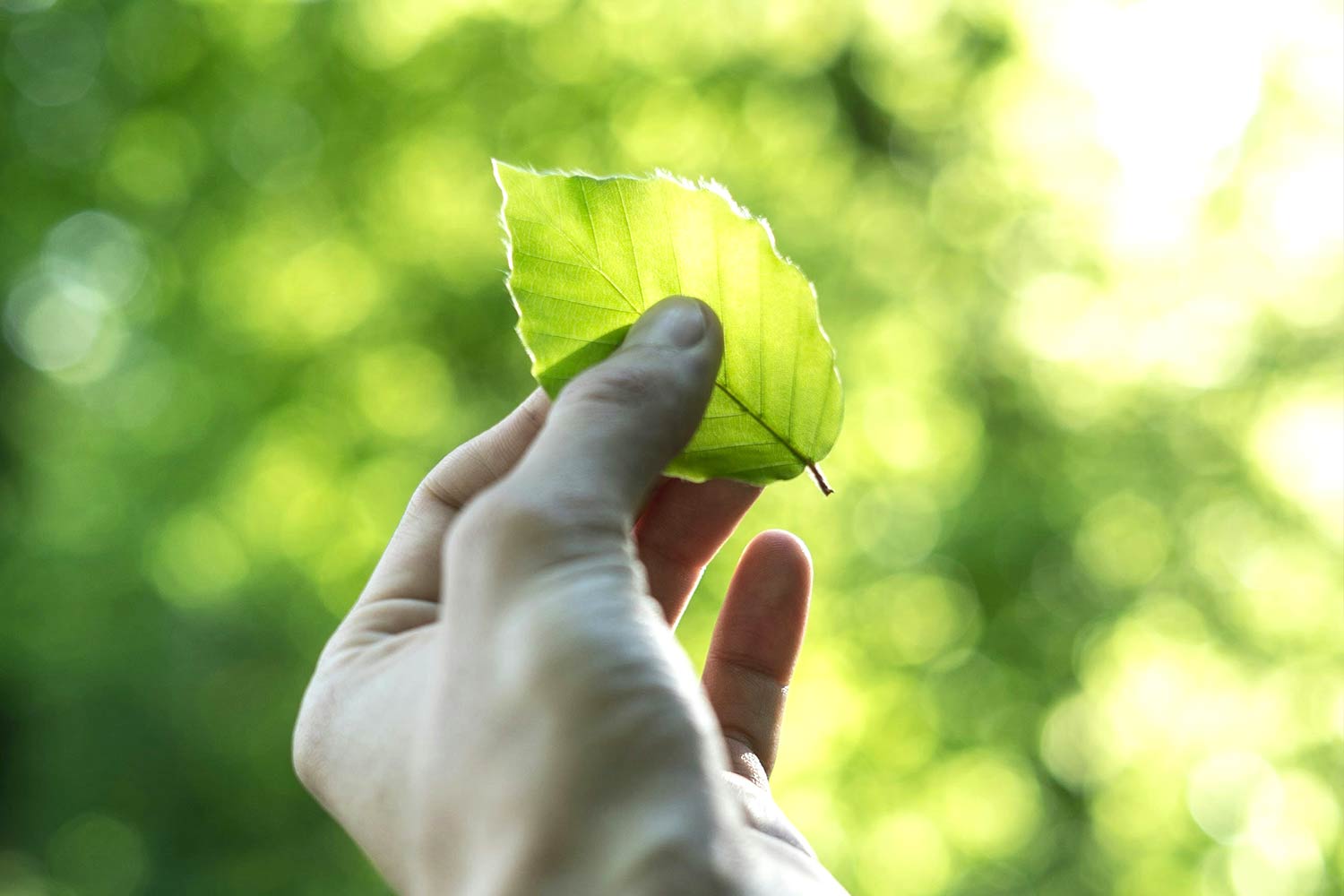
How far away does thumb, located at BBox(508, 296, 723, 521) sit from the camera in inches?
40.0

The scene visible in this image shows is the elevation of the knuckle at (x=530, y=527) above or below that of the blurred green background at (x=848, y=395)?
above

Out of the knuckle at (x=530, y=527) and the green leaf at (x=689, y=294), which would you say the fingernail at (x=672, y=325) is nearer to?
the green leaf at (x=689, y=294)

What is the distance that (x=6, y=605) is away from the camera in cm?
652

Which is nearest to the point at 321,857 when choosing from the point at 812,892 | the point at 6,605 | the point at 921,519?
the point at 6,605

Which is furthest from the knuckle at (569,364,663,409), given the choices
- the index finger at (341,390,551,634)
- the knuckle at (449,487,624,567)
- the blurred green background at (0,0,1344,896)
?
the blurred green background at (0,0,1344,896)

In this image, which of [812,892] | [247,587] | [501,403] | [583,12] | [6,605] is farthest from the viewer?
[583,12]

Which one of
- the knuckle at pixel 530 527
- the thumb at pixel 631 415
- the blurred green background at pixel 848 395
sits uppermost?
the thumb at pixel 631 415

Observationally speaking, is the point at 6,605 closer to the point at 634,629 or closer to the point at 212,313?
the point at 212,313

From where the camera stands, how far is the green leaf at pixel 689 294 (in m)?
1.15

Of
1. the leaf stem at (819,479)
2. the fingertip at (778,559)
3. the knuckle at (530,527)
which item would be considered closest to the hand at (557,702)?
the knuckle at (530,527)

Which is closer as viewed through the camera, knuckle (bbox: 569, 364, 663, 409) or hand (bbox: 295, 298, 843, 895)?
hand (bbox: 295, 298, 843, 895)

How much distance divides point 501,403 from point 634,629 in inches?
202

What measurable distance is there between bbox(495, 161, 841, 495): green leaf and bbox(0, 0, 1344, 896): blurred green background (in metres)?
4.08

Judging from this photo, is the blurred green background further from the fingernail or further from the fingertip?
the fingernail
